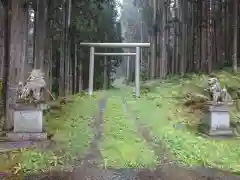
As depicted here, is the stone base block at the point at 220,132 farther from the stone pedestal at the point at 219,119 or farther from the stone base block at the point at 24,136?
the stone base block at the point at 24,136

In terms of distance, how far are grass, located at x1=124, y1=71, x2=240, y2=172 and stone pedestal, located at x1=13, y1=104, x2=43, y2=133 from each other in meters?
2.85

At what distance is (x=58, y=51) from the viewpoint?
49.0 feet

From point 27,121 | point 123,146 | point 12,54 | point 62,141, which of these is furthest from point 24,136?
point 123,146

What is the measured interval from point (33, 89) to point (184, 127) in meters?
3.93

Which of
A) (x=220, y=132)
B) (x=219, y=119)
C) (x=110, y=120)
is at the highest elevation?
(x=219, y=119)

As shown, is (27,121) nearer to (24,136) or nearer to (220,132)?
(24,136)

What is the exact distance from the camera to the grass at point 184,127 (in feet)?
19.9

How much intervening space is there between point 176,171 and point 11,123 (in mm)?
3991

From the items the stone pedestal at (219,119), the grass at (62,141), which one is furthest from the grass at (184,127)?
the grass at (62,141)

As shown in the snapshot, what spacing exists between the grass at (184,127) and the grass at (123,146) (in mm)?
562

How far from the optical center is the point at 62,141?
22.0 ft

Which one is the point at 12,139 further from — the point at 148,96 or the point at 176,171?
the point at 148,96

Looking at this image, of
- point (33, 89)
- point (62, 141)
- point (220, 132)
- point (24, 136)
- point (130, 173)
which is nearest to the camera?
point (130, 173)

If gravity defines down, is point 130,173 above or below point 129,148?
below
